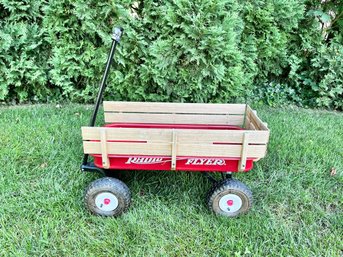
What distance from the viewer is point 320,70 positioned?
4.49 metres

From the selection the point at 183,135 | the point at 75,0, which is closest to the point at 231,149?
the point at 183,135

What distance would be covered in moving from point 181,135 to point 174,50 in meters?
2.00

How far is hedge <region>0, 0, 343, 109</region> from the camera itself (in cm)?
376

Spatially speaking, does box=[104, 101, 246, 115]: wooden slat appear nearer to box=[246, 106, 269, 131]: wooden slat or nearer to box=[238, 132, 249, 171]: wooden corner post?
box=[246, 106, 269, 131]: wooden slat

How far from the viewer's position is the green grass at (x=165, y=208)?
2041mm

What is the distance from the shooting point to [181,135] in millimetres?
2119

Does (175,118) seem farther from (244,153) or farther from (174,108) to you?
(244,153)

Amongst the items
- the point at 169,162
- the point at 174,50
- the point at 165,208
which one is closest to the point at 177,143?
the point at 169,162

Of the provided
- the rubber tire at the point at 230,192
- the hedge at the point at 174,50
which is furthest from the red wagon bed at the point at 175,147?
the hedge at the point at 174,50

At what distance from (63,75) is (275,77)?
10.6 ft

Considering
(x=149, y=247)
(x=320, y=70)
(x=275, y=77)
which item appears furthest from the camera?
(x=275, y=77)

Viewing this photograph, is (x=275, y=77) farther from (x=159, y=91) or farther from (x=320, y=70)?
(x=159, y=91)

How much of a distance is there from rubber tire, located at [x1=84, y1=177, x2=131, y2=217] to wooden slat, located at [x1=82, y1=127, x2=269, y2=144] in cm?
34

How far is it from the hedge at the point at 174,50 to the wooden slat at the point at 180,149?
74.3 inches
